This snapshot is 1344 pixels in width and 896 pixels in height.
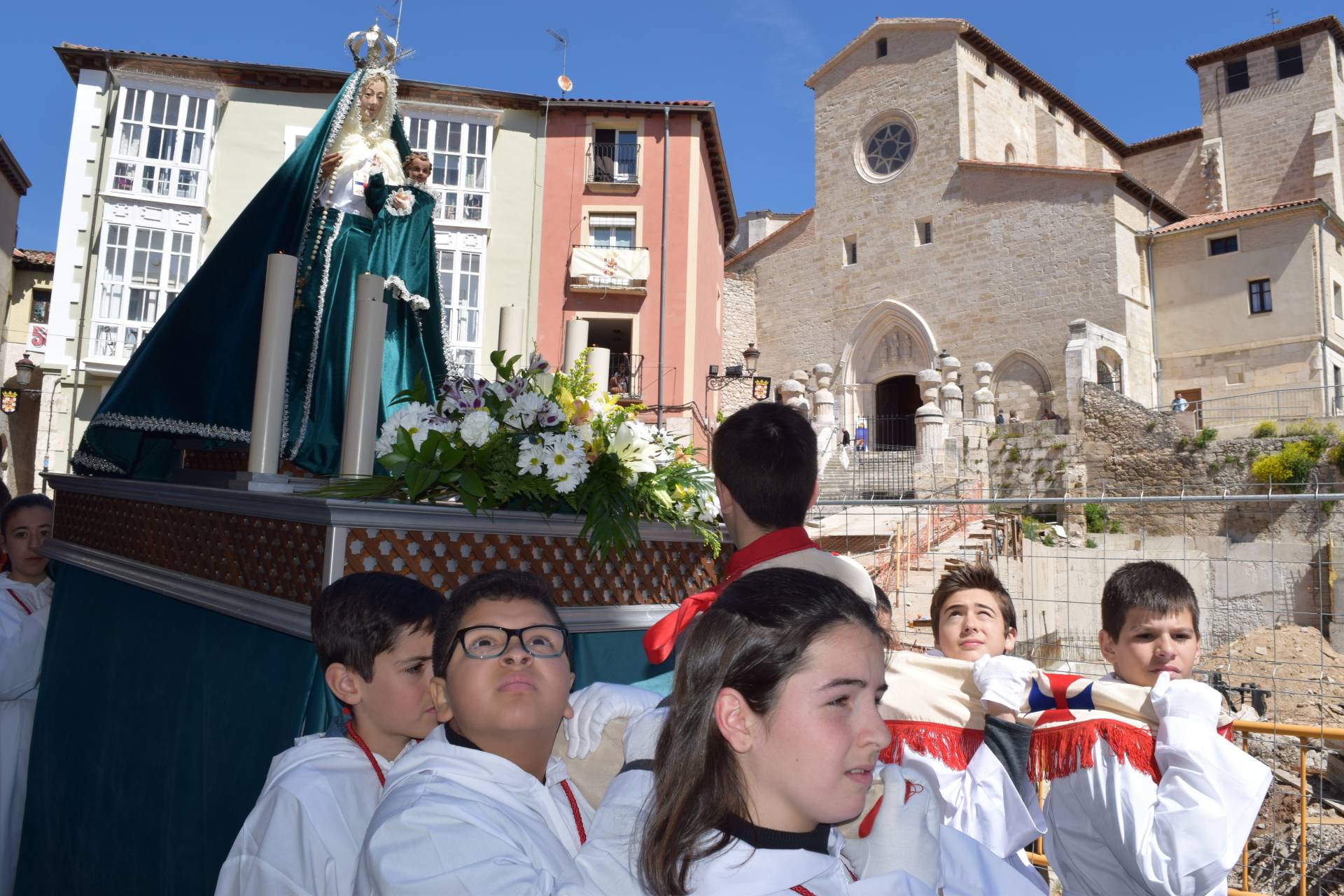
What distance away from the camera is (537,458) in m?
2.65

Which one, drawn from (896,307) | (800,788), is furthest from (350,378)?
(896,307)

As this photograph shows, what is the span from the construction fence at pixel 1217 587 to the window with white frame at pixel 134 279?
48.0 ft

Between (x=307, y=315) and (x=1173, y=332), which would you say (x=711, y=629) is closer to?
(x=307, y=315)

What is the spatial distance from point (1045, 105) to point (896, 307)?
31.0 feet

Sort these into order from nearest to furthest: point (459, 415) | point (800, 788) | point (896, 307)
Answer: point (800, 788) → point (459, 415) → point (896, 307)

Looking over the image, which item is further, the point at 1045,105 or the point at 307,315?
the point at 1045,105

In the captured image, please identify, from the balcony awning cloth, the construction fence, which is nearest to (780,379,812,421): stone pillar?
the construction fence

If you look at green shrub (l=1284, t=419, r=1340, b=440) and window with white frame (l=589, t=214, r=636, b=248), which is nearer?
green shrub (l=1284, t=419, r=1340, b=440)

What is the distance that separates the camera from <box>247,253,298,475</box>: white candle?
286 cm

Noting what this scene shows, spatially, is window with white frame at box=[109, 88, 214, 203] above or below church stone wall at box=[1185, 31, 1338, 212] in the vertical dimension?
below

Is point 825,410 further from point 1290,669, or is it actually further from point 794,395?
point 1290,669

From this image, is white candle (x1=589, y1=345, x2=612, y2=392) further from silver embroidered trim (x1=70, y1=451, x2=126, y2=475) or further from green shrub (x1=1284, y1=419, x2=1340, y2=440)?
green shrub (x1=1284, y1=419, x2=1340, y2=440)

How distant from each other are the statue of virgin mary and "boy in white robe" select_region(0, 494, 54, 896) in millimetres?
517

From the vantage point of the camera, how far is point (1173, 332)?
988 inches
